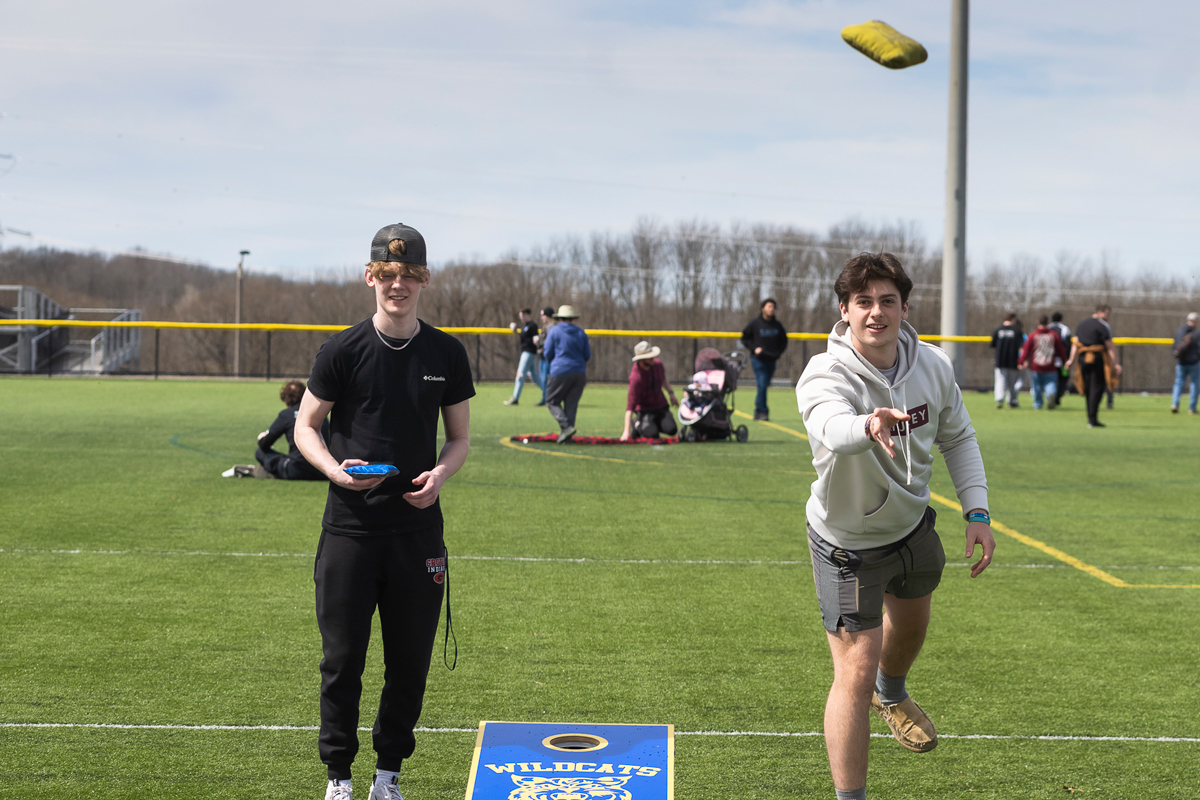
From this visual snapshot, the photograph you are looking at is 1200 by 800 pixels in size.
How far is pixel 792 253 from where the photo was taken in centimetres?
6353

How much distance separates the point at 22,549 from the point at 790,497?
6767mm

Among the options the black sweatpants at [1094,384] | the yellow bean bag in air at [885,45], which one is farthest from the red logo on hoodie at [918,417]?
the black sweatpants at [1094,384]

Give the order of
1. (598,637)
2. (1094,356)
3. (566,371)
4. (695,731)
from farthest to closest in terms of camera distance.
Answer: (1094,356) < (566,371) < (598,637) < (695,731)

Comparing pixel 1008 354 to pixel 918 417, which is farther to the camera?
pixel 1008 354

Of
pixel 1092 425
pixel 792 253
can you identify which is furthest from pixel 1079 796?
pixel 792 253

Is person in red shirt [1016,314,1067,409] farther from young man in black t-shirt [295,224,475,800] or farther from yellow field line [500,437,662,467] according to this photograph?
young man in black t-shirt [295,224,475,800]

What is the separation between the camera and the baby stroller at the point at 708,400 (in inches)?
642

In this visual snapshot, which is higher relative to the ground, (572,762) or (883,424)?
(883,424)

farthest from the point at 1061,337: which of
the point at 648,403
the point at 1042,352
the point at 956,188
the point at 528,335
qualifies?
the point at 648,403

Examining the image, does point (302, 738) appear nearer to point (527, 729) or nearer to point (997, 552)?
point (527, 729)

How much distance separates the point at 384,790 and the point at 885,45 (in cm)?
1516

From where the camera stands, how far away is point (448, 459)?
3.97 m

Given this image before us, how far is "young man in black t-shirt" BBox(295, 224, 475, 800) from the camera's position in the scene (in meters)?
3.79

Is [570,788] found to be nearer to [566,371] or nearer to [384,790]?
[384,790]
